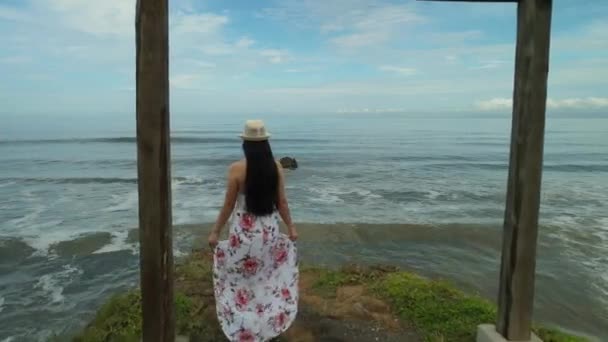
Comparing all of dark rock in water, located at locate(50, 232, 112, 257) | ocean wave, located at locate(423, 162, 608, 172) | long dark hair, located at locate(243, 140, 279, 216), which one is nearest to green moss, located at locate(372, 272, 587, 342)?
long dark hair, located at locate(243, 140, 279, 216)

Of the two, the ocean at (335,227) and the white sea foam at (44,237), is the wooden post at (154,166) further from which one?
the white sea foam at (44,237)

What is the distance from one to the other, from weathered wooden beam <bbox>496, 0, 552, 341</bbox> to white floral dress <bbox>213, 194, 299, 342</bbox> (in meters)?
1.68

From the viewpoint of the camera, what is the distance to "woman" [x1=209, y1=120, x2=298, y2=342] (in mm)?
3367

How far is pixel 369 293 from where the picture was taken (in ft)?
17.1

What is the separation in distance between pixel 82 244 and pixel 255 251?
23.4 ft

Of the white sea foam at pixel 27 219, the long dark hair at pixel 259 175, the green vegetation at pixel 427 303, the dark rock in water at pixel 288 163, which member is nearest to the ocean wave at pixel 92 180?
the dark rock in water at pixel 288 163

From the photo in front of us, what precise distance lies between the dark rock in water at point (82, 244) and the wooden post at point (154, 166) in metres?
6.38

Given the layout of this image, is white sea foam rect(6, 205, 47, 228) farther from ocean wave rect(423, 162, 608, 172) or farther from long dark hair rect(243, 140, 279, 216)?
ocean wave rect(423, 162, 608, 172)

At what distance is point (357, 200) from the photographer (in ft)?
50.7

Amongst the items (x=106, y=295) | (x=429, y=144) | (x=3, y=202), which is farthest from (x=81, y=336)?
(x=429, y=144)

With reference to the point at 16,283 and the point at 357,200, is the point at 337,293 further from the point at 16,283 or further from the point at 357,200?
the point at 357,200

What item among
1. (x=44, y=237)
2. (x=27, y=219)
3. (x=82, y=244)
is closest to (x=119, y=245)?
(x=82, y=244)

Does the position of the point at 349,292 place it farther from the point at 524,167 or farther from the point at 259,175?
the point at 524,167

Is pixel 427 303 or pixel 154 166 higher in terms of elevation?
pixel 154 166
